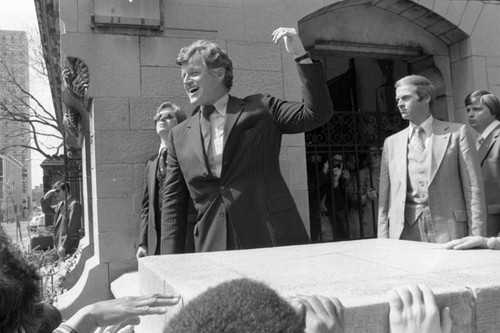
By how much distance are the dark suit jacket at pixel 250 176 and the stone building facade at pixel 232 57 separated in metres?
1.68

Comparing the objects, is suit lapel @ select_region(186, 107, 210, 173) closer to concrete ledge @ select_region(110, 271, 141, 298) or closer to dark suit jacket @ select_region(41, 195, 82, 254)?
concrete ledge @ select_region(110, 271, 141, 298)

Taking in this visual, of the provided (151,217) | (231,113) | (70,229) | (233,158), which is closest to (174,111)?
(151,217)

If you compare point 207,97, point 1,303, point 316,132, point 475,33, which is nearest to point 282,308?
point 1,303

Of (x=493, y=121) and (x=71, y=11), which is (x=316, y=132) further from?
(x=71, y=11)

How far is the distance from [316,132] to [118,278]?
278cm

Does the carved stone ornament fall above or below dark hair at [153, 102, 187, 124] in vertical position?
above

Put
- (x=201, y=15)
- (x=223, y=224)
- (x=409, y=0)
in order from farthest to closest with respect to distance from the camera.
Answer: (x=409, y=0), (x=201, y=15), (x=223, y=224)

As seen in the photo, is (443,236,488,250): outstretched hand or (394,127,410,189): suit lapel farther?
(394,127,410,189): suit lapel

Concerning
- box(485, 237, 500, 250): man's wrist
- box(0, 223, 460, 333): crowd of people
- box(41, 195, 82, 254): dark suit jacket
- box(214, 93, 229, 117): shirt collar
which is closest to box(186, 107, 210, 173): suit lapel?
box(214, 93, 229, 117): shirt collar

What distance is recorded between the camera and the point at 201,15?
4664mm

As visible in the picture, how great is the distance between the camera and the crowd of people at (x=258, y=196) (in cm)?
115

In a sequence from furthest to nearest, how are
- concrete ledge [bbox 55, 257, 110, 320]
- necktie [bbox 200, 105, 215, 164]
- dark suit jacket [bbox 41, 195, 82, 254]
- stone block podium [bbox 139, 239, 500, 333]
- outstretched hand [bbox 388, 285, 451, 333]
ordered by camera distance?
dark suit jacket [bbox 41, 195, 82, 254]
concrete ledge [bbox 55, 257, 110, 320]
necktie [bbox 200, 105, 215, 164]
stone block podium [bbox 139, 239, 500, 333]
outstretched hand [bbox 388, 285, 451, 333]

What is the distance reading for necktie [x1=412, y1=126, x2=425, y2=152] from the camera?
11.3ft

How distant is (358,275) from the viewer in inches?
63.0
